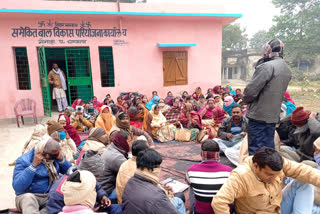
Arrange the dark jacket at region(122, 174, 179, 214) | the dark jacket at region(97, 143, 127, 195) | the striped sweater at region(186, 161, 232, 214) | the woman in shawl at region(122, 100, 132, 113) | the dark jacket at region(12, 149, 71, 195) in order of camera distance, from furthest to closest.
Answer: the woman in shawl at region(122, 100, 132, 113), the dark jacket at region(97, 143, 127, 195), the dark jacket at region(12, 149, 71, 195), the striped sweater at region(186, 161, 232, 214), the dark jacket at region(122, 174, 179, 214)

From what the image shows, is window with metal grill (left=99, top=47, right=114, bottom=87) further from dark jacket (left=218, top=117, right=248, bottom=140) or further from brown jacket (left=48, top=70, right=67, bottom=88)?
dark jacket (left=218, top=117, right=248, bottom=140)

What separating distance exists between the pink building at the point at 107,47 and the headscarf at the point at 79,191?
6.05 meters

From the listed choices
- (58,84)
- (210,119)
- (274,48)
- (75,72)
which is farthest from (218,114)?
(75,72)

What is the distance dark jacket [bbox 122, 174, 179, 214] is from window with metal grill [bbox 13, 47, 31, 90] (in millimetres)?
7728

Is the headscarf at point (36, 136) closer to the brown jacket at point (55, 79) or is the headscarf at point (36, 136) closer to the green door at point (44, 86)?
the green door at point (44, 86)

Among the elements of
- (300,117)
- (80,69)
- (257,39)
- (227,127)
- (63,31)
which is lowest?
(227,127)

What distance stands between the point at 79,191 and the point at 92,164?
2.13 feet

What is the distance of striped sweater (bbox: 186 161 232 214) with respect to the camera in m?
1.99

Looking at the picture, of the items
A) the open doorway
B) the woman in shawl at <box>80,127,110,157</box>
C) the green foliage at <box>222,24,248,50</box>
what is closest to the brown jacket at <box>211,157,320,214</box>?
the woman in shawl at <box>80,127,110,157</box>

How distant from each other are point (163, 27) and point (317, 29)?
19.1 metres

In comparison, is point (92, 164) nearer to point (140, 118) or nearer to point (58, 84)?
point (140, 118)

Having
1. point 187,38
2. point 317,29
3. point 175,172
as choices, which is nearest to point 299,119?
point 175,172

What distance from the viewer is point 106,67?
8.84 metres

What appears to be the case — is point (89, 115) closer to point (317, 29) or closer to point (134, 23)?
point (134, 23)
